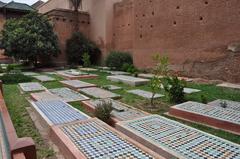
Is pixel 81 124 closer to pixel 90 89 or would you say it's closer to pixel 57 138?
pixel 57 138

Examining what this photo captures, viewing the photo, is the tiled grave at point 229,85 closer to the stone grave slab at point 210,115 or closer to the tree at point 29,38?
the stone grave slab at point 210,115

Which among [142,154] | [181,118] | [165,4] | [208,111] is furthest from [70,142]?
[165,4]

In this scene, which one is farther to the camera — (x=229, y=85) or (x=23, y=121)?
(x=229, y=85)

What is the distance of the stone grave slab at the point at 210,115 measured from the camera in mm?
3715

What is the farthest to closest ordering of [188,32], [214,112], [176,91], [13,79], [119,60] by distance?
[119,60]
[13,79]
[188,32]
[176,91]
[214,112]

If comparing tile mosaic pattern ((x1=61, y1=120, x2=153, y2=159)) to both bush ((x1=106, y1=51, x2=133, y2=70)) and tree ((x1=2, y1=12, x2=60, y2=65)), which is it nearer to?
bush ((x1=106, y1=51, x2=133, y2=70))

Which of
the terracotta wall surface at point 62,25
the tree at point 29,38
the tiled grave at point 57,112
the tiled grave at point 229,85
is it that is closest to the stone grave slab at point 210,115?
the tiled grave at point 57,112

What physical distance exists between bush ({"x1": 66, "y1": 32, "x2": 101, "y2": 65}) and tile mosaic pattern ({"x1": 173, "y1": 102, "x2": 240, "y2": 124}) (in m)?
11.6

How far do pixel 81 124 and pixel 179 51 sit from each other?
21.6 ft

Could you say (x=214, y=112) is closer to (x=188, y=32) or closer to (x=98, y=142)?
(x=98, y=142)

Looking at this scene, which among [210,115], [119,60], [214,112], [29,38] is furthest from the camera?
[29,38]

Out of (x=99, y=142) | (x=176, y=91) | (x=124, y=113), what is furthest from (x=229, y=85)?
(x=99, y=142)

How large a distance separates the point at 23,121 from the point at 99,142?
6.95 ft

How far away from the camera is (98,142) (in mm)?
2930
